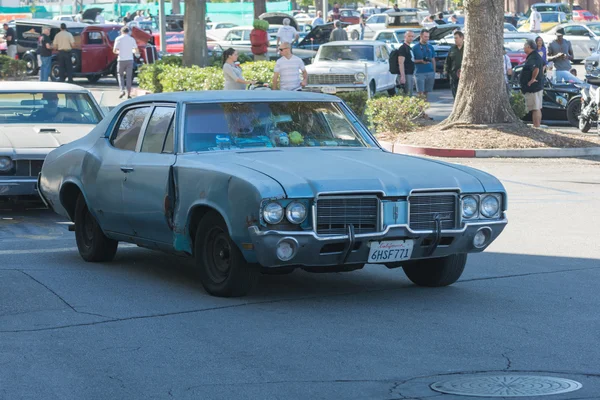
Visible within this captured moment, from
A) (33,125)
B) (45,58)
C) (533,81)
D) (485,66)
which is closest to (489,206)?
(33,125)

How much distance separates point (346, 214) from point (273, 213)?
0.52 meters

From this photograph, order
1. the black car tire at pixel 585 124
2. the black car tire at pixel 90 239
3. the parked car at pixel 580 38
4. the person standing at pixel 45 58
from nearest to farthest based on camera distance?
the black car tire at pixel 90 239
the black car tire at pixel 585 124
the person standing at pixel 45 58
the parked car at pixel 580 38

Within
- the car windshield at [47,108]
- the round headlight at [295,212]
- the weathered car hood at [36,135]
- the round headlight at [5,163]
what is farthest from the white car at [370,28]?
the round headlight at [295,212]

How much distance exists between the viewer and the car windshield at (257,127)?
8844 millimetres

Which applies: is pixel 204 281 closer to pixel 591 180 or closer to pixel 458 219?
pixel 458 219

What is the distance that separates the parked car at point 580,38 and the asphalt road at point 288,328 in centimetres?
3786

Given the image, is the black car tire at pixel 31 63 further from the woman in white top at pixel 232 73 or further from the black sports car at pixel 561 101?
the woman in white top at pixel 232 73

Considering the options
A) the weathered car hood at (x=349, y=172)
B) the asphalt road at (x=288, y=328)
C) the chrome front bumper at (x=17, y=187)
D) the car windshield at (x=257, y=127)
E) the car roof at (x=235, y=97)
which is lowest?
the asphalt road at (x=288, y=328)

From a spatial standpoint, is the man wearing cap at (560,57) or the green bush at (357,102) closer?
the green bush at (357,102)

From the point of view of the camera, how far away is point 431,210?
8078mm

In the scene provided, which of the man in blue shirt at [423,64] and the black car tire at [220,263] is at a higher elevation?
the man in blue shirt at [423,64]

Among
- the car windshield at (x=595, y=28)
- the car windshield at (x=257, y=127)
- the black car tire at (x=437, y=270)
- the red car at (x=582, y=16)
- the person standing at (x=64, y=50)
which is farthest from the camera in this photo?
the red car at (x=582, y=16)

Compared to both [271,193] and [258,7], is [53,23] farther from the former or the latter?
[271,193]

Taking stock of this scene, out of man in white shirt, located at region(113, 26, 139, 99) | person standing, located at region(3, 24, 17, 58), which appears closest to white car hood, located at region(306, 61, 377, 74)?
man in white shirt, located at region(113, 26, 139, 99)
